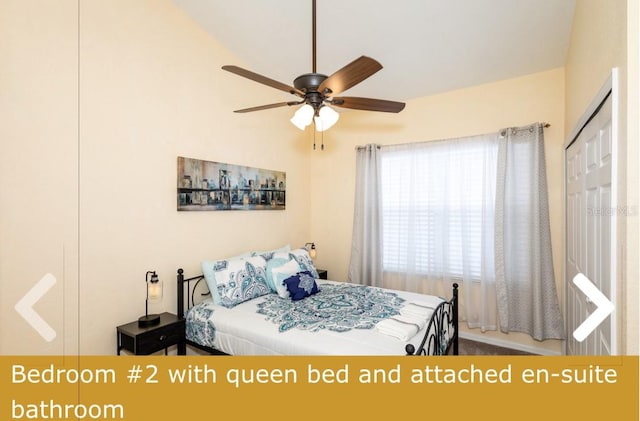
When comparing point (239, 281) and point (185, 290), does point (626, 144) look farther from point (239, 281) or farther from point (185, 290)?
point (185, 290)

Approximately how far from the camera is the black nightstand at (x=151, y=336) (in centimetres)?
206

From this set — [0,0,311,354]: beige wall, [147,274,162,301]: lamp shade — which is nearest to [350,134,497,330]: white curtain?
[0,0,311,354]: beige wall

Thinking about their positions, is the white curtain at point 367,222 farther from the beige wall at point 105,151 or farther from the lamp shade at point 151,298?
the lamp shade at point 151,298

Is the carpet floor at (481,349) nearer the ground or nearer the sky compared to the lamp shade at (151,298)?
nearer the ground

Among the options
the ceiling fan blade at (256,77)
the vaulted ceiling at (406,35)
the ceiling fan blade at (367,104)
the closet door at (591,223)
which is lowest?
the closet door at (591,223)

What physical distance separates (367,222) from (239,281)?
1.83 meters

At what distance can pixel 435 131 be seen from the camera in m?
3.47

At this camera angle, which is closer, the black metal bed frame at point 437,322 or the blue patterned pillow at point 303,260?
the black metal bed frame at point 437,322

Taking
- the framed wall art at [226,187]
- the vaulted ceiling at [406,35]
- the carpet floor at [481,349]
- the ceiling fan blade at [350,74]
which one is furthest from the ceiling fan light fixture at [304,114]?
the carpet floor at [481,349]

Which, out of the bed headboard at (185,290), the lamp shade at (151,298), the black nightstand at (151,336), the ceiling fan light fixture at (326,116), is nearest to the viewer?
the ceiling fan light fixture at (326,116)

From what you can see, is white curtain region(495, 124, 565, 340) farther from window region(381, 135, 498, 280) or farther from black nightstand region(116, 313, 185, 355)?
black nightstand region(116, 313, 185, 355)

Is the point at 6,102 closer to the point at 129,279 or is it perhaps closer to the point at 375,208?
the point at 129,279

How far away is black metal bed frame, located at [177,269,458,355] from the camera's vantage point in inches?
79.4
